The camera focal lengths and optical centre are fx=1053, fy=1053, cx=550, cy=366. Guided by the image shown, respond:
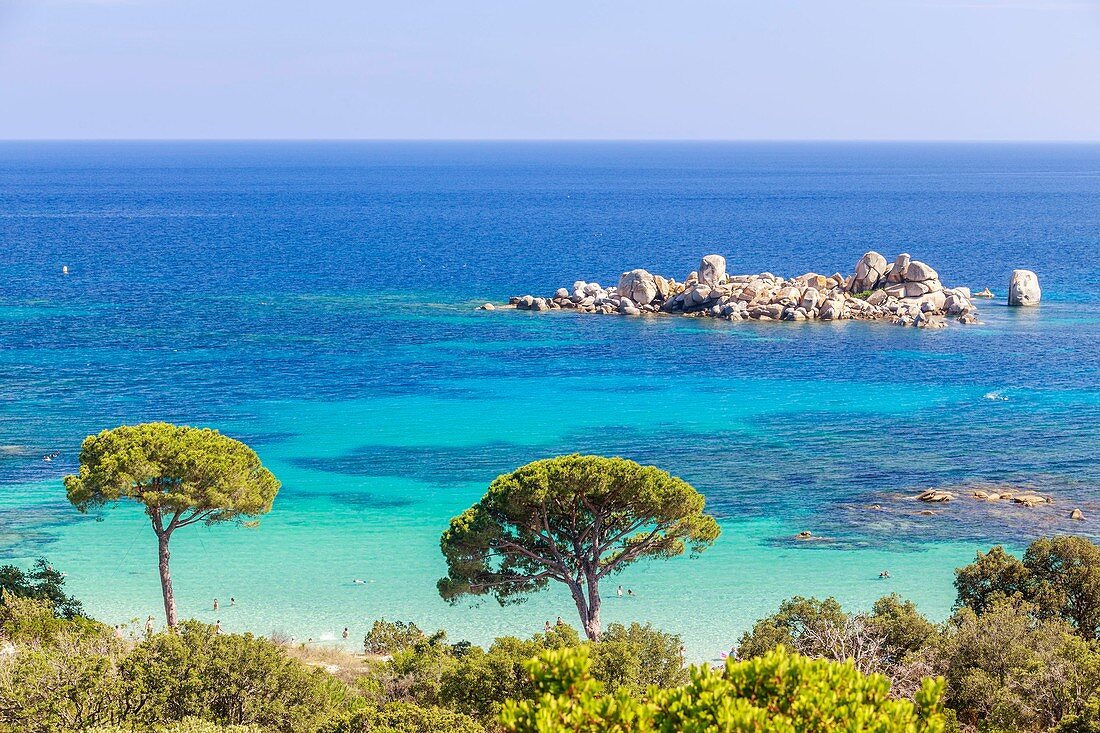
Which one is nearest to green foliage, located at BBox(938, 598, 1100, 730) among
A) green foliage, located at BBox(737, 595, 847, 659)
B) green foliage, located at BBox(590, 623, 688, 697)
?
green foliage, located at BBox(737, 595, 847, 659)

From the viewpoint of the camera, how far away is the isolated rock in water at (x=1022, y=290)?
91.1 metres

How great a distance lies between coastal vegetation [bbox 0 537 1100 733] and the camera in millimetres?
12141

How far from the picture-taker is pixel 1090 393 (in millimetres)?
62344

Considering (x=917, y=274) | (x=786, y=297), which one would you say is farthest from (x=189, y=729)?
(x=917, y=274)

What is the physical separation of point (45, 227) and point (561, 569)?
150393 millimetres

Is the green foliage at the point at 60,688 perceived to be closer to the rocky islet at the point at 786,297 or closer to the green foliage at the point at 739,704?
the green foliage at the point at 739,704

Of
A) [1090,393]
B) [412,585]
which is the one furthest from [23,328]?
[1090,393]

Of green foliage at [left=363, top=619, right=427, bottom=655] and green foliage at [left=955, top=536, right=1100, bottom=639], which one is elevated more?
green foliage at [left=955, top=536, right=1100, bottom=639]

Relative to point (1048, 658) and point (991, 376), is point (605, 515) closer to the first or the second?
point (1048, 658)

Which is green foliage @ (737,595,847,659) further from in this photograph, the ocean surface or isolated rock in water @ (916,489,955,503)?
isolated rock in water @ (916,489,955,503)

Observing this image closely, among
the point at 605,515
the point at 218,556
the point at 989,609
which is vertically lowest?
the point at 218,556

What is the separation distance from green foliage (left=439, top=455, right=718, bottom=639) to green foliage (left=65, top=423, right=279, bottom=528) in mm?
6188

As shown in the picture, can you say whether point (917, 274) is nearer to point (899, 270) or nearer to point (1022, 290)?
point (899, 270)

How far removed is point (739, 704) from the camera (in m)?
11.8
